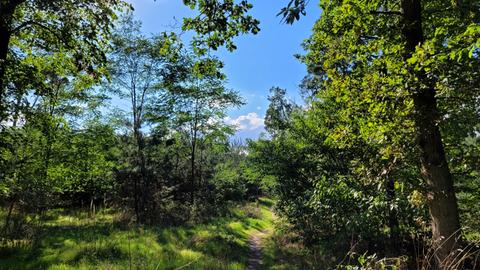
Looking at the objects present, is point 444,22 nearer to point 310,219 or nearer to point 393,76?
point 393,76

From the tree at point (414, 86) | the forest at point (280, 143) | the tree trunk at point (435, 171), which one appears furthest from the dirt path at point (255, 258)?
the tree trunk at point (435, 171)

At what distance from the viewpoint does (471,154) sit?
5.07 m

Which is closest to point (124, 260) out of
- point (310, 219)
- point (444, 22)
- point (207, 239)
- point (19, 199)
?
point (207, 239)

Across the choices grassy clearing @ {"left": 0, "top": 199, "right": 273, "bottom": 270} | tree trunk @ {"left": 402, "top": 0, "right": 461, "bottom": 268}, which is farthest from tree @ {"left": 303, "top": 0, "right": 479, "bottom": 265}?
grassy clearing @ {"left": 0, "top": 199, "right": 273, "bottom": 270}

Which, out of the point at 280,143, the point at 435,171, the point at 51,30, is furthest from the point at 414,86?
the point at 280,143

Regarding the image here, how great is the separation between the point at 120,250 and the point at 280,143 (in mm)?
8287

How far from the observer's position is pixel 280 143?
14.9 metres

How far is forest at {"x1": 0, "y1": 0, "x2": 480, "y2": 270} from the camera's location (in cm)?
489

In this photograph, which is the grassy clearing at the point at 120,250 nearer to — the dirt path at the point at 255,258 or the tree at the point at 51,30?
the dirt path at the point at 255,258

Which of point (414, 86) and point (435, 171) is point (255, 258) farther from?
point (414, 86)

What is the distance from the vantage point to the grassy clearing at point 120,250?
8.18 metres

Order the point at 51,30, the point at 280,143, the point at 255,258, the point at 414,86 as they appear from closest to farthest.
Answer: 1. the point at 414,86
2. the point at 51,30
3. the point at 255,258
4. the point at 280,143

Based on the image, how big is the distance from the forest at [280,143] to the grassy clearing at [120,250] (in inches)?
3.2

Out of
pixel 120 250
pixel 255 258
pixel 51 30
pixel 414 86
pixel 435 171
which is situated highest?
pixel 51 30
